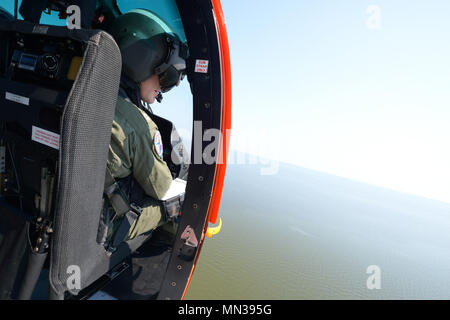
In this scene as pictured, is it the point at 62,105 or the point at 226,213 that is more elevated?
the point at 62,105

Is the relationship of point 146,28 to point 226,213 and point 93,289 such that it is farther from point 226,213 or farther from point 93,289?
point 226,213

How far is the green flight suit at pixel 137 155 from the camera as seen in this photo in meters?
1.20

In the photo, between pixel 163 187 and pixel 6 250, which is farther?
pixel 163 187

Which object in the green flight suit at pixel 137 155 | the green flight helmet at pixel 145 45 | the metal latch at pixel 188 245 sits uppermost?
the green flight helmet at pixel 145 45

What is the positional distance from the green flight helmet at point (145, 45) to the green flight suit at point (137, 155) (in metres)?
0.34

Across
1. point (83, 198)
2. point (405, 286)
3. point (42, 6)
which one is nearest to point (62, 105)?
point (83, 198)

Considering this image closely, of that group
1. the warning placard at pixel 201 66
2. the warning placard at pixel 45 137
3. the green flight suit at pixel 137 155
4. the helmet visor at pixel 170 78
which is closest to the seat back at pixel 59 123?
the warning placard at pixel 45 137

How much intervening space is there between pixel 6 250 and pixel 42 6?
4.61ft

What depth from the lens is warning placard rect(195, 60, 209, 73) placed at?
3.93 feet

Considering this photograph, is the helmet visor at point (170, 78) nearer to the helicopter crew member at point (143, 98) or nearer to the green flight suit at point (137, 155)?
the helicopter crew member at point (143, 98)

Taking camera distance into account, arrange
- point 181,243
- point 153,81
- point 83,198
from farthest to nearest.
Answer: point 153,81 → point 181,243 → point 83,198

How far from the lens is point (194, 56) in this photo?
3.97 feet

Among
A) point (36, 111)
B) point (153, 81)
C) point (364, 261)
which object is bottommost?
point (364, 261)

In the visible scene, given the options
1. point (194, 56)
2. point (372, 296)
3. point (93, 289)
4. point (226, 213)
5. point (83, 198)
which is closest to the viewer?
point (83, 198)
